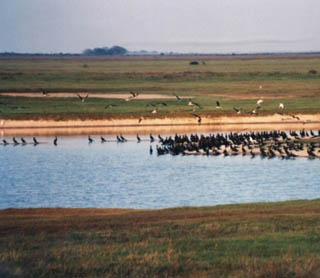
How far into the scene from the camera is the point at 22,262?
11.4 meters

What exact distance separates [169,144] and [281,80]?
4660cm

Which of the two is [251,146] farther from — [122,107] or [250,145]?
[122,107]

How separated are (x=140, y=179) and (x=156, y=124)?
2361 centimetres

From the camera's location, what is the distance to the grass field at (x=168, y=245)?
10.9 meters

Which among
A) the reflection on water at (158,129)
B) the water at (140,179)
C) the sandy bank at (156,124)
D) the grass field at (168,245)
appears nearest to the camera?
the grass field at (168,245)

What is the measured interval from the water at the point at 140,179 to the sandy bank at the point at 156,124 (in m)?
10.7

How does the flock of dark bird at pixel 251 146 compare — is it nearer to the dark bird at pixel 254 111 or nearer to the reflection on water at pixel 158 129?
the reflection on water at pixel 158 129

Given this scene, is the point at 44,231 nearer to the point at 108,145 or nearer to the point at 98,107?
the point at 108,145

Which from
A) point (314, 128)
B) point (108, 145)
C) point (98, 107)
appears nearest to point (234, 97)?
point (98, 107)

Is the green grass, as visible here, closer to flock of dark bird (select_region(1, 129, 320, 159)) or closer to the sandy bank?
the sandy bank

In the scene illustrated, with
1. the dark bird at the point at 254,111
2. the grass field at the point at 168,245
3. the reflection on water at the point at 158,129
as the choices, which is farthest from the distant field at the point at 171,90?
the grass field at the point at 168,245

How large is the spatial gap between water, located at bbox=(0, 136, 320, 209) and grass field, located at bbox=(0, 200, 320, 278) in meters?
6.61

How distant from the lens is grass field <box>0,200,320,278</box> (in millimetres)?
10875

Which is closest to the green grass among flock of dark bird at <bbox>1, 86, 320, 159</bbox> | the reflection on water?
the reflection on water
